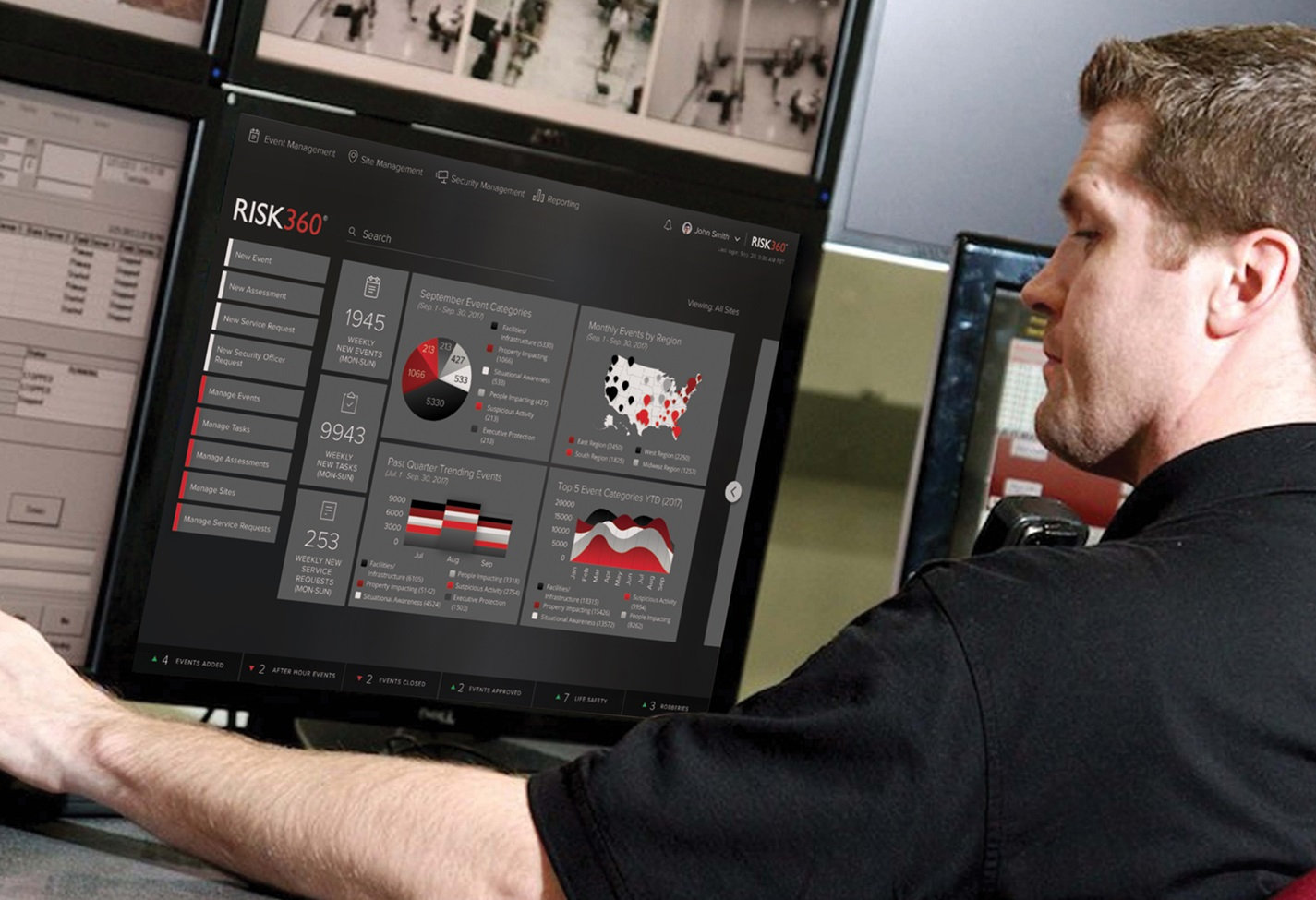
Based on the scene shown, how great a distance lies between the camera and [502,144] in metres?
1.42

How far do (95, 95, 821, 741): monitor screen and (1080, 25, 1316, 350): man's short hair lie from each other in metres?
0.44

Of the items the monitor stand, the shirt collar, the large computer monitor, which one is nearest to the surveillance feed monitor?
the large computer monitor

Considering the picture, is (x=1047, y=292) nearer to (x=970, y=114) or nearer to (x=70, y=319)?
(x=970, y=114)

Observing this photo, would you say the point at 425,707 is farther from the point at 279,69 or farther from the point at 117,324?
the point at 279,69

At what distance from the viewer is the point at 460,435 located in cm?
Result: 141

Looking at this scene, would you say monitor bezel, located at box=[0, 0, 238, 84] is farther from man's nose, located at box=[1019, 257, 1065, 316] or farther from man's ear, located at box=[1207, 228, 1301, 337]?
man's ear, located at box=[1207, 228, 1301, 337]

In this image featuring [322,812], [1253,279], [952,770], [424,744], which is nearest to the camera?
[952,770]

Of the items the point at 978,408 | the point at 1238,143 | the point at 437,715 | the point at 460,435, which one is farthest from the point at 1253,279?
the point at 437,715

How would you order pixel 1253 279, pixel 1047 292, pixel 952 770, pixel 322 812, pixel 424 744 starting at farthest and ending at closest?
pixel 424 744
pixel 1047 292
pixel 1253 279
pixel 322 812
pixel 952 770

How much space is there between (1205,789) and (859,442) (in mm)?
910

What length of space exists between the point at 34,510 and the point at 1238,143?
0.86 m

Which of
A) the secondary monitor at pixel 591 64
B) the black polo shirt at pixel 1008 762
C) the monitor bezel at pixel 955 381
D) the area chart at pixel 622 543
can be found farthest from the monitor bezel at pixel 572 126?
the black polo shirt at pixel 1008 762

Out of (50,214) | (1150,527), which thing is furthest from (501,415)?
(1150,527)

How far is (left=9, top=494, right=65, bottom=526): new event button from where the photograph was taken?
1.29 meters
